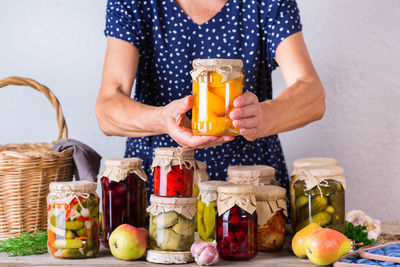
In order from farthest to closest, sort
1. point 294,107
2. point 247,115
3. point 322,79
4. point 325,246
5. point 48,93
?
point 322,79 → point 48,93 → point 294,107 → point 247,115 → point 325,246

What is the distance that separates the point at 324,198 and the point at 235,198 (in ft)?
0.71

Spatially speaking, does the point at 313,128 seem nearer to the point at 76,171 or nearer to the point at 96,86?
the point at 96,86

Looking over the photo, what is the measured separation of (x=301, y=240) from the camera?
3.33 feet

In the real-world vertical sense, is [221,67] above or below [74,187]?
above

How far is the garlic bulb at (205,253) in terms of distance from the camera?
3.15 feet

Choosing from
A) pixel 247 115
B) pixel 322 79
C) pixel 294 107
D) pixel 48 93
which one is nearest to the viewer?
pixel 247 115

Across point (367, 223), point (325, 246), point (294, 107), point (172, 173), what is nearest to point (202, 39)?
point (294, 107)

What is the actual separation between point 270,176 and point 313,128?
1043 mm

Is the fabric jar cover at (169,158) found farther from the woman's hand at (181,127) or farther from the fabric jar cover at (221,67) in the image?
the fabric jar cover at (221,67)

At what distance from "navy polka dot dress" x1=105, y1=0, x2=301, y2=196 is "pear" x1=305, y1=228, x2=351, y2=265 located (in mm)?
662

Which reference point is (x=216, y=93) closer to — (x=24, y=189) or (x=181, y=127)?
(x=181, y=127)

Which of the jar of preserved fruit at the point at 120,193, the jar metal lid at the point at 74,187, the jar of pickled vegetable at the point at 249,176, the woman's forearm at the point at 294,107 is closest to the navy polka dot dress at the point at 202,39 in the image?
the woman's forearm at the point at 294,107

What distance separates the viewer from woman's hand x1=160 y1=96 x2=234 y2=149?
1.10 m

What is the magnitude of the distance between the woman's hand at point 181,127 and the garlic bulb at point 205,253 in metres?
0.24
